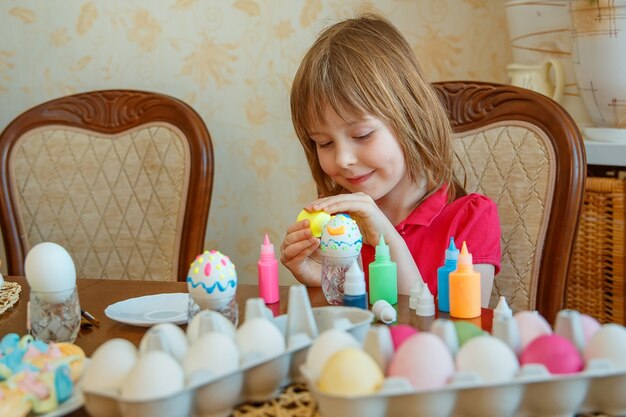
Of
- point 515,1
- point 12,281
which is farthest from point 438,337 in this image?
point 515,1

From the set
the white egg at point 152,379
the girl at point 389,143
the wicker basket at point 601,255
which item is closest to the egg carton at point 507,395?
the white egg at point 152,379

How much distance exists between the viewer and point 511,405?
0.72 m

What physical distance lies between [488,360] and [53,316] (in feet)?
1.90

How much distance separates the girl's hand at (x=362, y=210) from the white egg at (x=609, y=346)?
2.00 feet

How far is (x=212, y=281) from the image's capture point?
100 cm

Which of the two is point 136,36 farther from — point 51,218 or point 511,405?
point 511,405

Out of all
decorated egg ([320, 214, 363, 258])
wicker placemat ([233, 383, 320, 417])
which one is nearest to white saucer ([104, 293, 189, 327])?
decorated egg ([320, 214, 363, 258])

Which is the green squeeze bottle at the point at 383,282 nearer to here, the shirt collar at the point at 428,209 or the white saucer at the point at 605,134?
the shirt collar at the point at 428,209

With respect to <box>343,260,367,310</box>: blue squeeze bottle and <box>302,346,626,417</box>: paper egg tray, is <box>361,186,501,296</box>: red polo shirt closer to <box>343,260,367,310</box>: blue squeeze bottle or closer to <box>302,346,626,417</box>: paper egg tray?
<box>343,260,367,310</box>: blue squeeze bottle

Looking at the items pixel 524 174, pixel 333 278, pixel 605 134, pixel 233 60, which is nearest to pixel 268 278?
pixel 333 278

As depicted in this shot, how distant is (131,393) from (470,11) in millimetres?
1567

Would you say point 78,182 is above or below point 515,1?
below

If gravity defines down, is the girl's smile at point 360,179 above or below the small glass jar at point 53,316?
above

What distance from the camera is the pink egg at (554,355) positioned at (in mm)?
737
